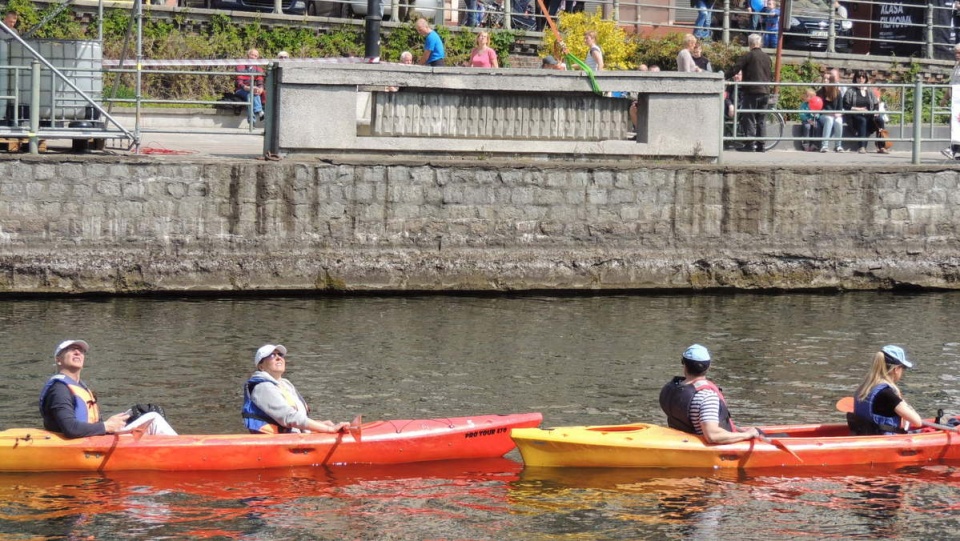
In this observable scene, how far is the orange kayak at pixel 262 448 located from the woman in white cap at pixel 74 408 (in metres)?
0.07

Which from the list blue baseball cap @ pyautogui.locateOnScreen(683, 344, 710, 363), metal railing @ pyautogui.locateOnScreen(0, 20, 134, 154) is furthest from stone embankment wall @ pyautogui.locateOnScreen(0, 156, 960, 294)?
blue baseball cap @ pyautogui.locateOnScreen(683, 344, 710, 363)

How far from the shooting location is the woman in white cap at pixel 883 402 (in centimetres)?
1047

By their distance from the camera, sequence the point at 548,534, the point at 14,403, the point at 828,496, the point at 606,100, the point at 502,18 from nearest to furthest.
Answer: the point at 548,534 < the point at 828,496 < the point at 14,403 < the point at 606,100 < the point at 502,18

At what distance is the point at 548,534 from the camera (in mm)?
8992

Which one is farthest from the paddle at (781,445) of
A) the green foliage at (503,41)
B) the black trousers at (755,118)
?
the green foliage at (503,41)

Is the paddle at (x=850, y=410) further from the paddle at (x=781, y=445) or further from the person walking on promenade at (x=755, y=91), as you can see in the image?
the person walking on promenade at (x=755, y=91)

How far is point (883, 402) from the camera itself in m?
10.7

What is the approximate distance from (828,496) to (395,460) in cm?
293

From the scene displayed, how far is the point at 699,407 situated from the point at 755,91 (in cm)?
1007

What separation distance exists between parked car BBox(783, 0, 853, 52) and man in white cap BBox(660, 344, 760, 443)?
19923 millimetres

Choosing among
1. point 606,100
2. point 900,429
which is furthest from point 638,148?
point 900,429

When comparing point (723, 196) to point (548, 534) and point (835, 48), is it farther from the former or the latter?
point (835, 48)

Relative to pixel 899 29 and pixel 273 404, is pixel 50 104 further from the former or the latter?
pixel 899 29

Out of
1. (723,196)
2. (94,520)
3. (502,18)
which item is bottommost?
(94,520)
